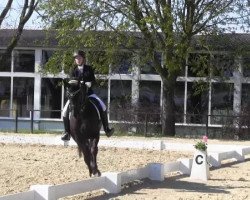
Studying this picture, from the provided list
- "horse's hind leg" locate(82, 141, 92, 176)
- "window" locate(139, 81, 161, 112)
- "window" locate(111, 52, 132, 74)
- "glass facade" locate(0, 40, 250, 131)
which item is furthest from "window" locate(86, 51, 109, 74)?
"horse's hind leg" locate(82, 141, 92, 176)

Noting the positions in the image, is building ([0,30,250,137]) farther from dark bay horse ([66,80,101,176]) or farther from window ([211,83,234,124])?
dark bay horse ([66,80,101,176])

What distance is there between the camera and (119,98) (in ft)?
104

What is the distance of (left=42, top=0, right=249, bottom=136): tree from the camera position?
2416 cm

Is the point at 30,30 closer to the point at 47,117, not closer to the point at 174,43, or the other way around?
the point at 47,117

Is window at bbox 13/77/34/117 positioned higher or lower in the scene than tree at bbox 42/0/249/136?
lower

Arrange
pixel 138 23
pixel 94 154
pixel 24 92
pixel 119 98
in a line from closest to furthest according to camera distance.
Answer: pixel 94 154 → pixel 138 23 → pixel 119 98 → pixel 24 92

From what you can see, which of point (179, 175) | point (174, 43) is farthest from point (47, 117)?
point (179, 175)

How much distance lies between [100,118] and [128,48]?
1419 centimetres

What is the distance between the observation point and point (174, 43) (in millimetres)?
23922

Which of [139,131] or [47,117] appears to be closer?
[139,131]

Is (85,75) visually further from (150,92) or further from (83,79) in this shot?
(150,92)

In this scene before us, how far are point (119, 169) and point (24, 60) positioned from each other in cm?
2121

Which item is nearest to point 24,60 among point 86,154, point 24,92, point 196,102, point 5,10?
point 24,92

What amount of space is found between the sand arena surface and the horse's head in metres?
1.38
